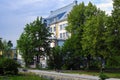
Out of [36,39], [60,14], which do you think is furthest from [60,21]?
[36,39]

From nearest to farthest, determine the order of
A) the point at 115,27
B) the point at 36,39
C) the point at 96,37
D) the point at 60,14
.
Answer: the point at 115,27 → the point at 96,37 → the point at 36,39 → the point at 60,14

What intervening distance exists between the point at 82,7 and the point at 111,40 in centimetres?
2090

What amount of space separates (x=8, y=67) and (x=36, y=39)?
26.3 metres

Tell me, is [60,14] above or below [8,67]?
above

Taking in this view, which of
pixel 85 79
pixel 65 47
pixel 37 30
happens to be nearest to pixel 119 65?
pixel 65 47

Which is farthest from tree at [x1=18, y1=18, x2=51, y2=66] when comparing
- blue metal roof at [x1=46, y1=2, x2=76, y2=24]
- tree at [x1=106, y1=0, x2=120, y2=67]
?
blue metal roof at [x1=46, y1=2, x2=76, y2=24]

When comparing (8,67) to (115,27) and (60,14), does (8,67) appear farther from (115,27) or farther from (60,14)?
(60,14)

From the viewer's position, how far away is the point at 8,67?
4000 centimetres

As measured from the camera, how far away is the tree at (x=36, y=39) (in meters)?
65.4

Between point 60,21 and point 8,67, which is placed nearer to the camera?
point 8,67

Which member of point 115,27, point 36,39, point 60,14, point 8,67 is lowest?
point 8,67

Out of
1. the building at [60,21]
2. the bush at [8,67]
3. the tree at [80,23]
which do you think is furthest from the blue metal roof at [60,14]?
the bush at [8,67]

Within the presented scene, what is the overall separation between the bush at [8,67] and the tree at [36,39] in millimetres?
24373

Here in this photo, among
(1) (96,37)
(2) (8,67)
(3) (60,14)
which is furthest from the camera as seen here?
(3) (60,14)
